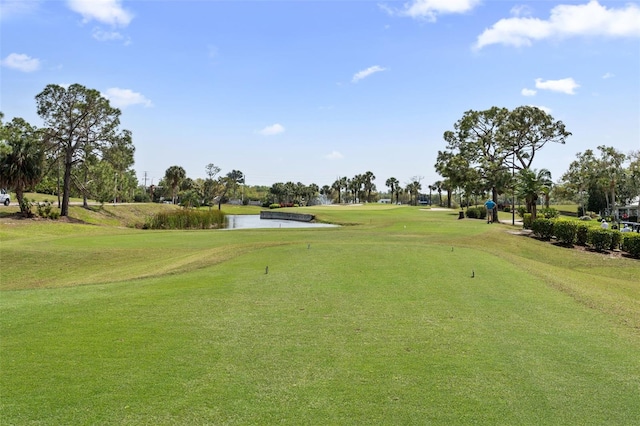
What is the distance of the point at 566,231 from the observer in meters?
31.0

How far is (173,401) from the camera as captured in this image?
5785 mm

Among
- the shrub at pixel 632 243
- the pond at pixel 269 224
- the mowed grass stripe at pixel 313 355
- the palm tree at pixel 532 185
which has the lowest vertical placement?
the pond at pixel 269 224

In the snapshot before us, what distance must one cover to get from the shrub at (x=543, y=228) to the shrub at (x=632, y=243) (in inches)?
267

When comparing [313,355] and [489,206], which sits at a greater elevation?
[489,206]

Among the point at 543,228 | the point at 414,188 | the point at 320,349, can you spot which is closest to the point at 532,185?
the point at 543,228

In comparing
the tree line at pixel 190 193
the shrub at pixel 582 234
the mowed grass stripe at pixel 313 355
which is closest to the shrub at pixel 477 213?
the tree line at pixel 190 193

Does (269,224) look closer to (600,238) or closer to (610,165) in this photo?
(600,238)

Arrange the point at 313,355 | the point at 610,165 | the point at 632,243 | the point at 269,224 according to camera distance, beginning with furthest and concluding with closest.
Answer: the point at 610,165
the point at 269,224
the point at 632,243
the point at 313,355

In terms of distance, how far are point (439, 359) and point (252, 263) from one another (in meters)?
11.1

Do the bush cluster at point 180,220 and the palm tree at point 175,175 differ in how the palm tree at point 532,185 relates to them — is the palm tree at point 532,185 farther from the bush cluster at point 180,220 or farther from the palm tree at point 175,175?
the palm tree at point 175,175

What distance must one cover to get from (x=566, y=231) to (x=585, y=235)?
4.14ft

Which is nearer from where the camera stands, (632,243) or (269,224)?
(632,243)

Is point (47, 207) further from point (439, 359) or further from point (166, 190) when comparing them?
point (166, 190)

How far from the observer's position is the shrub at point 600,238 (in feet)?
91.5
